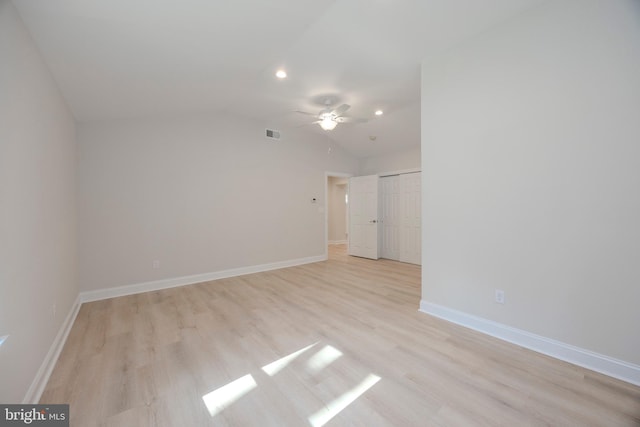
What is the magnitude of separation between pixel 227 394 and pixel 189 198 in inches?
131

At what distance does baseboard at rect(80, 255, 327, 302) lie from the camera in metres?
3.44

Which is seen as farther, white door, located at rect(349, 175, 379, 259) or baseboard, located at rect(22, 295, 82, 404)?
white door, located at rect(349, 175, 379, 259)

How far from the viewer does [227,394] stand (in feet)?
5.42

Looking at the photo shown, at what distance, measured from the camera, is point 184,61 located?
8.11 feet

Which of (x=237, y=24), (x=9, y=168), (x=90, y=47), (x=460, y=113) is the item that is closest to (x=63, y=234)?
(x=9, y=168)

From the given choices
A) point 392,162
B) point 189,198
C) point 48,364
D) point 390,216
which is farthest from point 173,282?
point 392,162

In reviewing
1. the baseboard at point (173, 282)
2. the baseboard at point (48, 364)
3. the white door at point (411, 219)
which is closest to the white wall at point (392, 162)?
the white door at point (411, 219)

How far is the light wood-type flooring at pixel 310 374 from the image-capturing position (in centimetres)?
148

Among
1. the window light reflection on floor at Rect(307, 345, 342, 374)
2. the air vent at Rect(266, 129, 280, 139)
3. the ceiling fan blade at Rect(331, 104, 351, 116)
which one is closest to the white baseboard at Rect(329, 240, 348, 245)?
the air vent at Rect(266, 129, 280, 139)

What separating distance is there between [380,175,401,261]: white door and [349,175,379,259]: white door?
257 millimetres

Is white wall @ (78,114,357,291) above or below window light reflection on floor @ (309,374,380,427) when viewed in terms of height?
above

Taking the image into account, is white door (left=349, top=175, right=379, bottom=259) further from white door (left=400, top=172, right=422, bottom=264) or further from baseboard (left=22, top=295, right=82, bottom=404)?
baseboard (left=22, top=295, right=82, bottom=404)

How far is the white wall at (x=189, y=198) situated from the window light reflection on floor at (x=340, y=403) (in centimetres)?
345

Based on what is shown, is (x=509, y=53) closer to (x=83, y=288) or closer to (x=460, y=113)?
(x=460, y=113)
